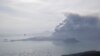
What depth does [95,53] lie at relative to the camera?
212ft

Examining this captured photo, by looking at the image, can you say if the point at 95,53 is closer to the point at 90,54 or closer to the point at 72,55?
the point at 90,54

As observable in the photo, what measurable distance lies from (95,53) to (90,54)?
1.89 m

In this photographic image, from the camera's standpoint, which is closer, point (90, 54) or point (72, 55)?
point (90, 54)

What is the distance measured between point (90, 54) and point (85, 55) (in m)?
1.46

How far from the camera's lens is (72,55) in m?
68.3

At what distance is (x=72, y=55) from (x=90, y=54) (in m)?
6.70

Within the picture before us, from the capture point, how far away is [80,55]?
6512 cm

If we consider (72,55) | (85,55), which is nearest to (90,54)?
(85,55)

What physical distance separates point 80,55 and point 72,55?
3.80 metres

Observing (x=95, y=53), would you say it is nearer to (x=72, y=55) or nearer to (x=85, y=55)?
(x=85, y=55)

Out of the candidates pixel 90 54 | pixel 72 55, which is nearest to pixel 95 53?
pixel 90 54

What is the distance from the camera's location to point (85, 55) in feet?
209

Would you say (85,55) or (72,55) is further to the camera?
(72,55)
